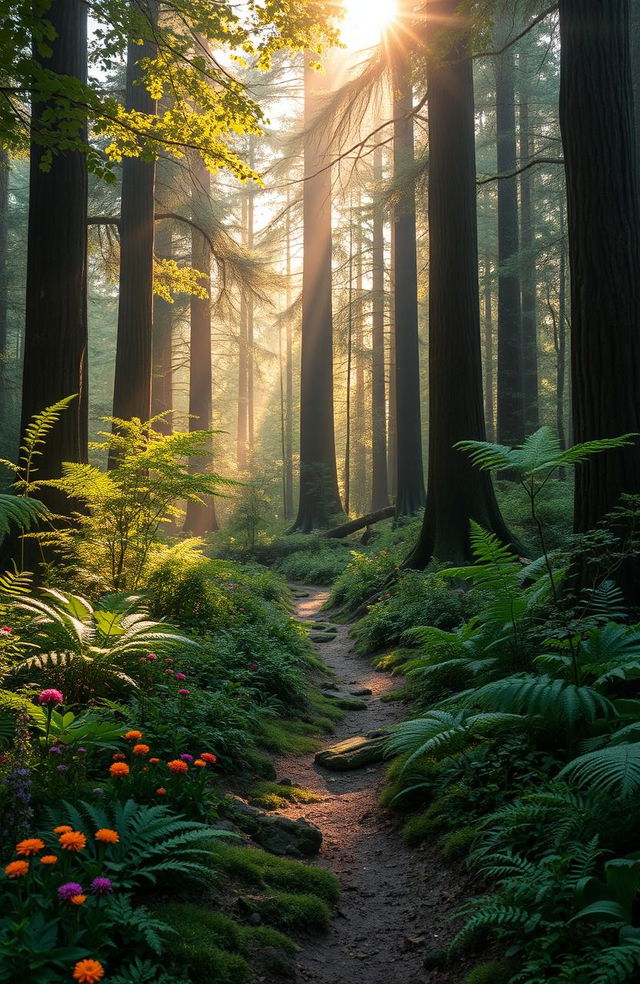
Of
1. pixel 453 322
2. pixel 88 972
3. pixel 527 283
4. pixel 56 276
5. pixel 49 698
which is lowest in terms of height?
pixel 88 972

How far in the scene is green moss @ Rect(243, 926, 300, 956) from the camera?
2.62m

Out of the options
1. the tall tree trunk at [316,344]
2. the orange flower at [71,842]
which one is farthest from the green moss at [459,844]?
the tall tree trunk at [316,344]

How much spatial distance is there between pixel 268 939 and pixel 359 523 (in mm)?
15874

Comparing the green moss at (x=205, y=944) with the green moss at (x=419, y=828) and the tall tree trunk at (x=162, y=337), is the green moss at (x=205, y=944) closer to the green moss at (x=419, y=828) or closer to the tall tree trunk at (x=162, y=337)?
the green moss at (x=419, y=828)

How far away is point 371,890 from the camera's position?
344 centimetres

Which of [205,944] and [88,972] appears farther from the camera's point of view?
[205,944]

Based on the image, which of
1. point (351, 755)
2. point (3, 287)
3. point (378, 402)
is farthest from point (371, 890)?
point (378, 402)

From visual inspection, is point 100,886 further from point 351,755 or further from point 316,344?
point 316,344

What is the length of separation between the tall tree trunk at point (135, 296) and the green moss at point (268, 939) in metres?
8.89

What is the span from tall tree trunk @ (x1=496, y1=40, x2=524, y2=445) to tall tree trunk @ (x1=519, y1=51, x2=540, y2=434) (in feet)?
1.21

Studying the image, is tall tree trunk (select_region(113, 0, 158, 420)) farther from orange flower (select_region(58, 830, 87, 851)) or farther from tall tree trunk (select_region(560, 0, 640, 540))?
orange flower (select_region(58, 830, 87, 851))

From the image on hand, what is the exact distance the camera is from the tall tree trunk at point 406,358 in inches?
710

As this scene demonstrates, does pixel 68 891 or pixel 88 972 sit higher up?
pixel 68 891

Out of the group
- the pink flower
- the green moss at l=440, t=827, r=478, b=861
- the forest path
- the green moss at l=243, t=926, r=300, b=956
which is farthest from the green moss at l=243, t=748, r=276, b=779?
the pink flower
